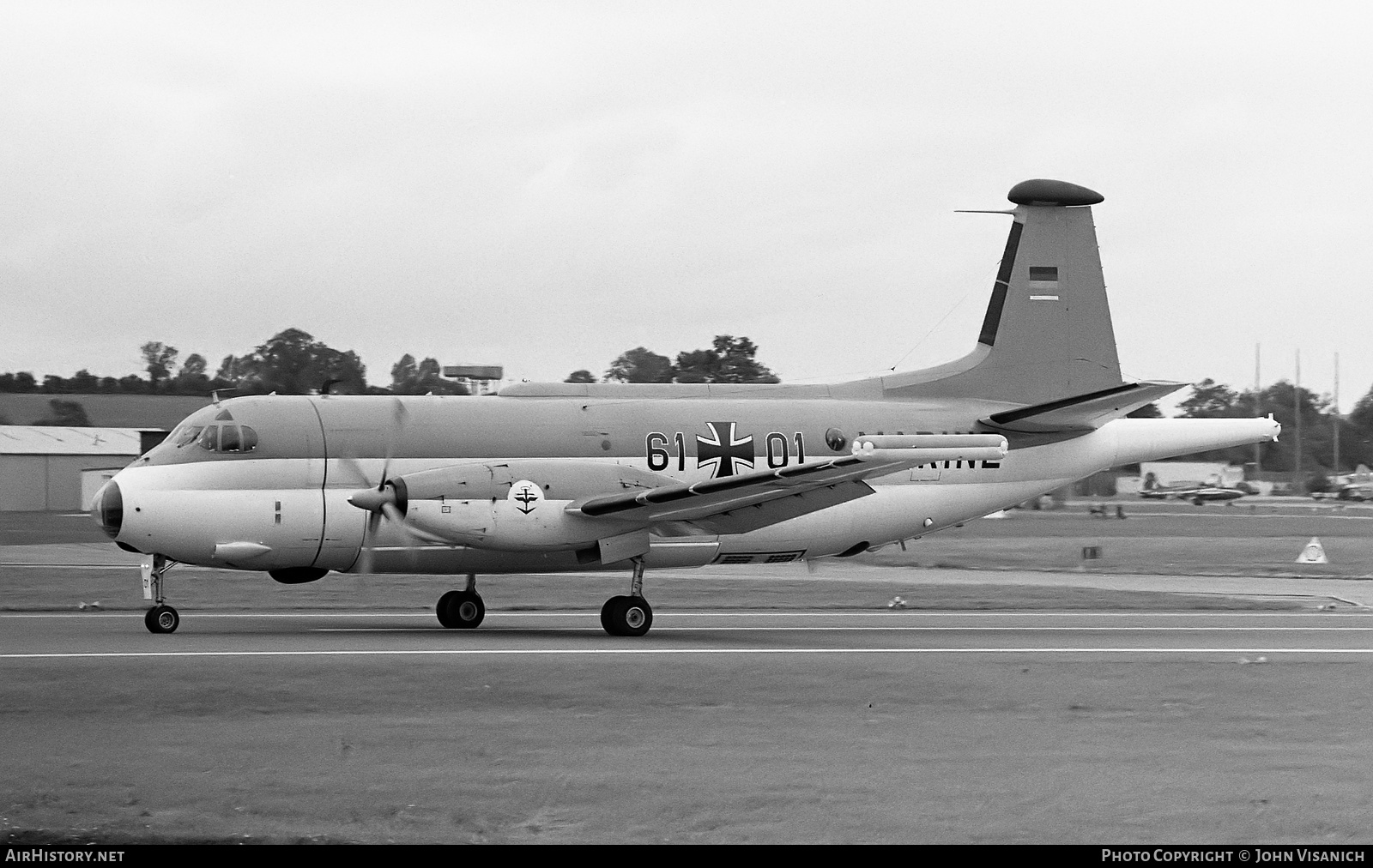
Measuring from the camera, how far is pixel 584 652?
16547 mm

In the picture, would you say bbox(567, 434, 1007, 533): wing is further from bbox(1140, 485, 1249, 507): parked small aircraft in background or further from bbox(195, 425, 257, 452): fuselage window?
bbox(1140, 485, 1249, 507): parked small aircraft in background

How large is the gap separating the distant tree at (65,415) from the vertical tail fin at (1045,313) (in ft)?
88.7

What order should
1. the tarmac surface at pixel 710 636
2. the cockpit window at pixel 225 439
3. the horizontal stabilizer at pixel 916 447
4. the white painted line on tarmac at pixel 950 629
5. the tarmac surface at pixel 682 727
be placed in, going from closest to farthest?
1. the tarmac surface at pixel 682 727
2. the tarmac surface at pixel 710 636
3. the horizontal stabilizer at pixel 916 447
4. the cockpit window at pixel 225 439
5. the white painted line on tarmac at pixel 950 629

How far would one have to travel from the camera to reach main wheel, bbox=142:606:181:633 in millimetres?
17812

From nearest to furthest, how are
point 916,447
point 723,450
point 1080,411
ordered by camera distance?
1. point 916,447
2. point 723,450
3. point 1080,411

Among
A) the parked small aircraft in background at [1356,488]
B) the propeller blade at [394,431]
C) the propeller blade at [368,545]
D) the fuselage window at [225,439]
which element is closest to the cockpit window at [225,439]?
the fuselage window at [225,439]

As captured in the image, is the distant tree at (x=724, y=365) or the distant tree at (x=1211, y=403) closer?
the distant tree at (x=724, y=365)

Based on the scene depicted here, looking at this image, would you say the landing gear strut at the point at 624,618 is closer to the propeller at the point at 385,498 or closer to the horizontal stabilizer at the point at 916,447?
the propeller at the point at 385,498

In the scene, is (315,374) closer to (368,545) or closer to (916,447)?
(368,545)

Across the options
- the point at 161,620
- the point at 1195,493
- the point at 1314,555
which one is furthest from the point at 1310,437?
the point at 161,620

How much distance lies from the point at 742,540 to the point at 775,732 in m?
8.93

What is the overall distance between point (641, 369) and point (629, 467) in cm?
425

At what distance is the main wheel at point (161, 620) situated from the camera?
58.4 feet
